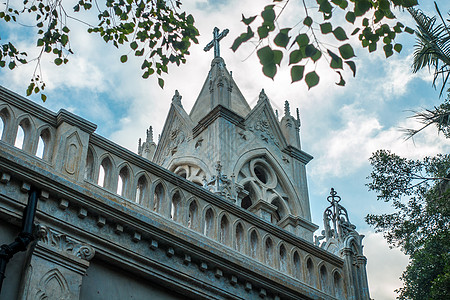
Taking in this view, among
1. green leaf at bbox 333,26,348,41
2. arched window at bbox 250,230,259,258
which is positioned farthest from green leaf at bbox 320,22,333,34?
arched window at bbox 250,230,259,258

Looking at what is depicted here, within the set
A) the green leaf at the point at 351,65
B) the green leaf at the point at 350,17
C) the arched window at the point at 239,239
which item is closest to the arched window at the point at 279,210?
the arched window at the point at 239,239

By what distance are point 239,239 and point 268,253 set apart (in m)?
0.59

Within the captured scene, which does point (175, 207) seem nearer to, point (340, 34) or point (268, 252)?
point (268, 252)

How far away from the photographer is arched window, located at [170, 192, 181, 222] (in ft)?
33.9

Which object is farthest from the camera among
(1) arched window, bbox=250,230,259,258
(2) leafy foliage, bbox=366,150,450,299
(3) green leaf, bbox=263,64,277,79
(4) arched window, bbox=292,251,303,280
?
(2) leafy foliage, bbox=366,150,450,299

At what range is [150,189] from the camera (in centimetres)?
1024

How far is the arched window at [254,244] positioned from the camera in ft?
36.2

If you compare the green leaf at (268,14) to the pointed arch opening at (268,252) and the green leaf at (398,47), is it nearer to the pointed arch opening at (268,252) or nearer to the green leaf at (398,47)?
the green leaf at (398,47)

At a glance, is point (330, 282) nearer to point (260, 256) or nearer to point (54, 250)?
point (260, 256)

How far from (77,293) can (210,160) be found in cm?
1829

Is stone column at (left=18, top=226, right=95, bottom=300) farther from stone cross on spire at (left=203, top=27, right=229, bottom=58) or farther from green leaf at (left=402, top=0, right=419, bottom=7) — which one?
stone cross on spire at (left=203, top=27, right=229, bottom=58)

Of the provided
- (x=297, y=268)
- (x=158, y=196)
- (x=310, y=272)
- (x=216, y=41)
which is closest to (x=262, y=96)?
(x=216, y=41)

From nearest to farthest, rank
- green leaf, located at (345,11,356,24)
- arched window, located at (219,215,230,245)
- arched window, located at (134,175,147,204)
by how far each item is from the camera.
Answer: green leaf, located at (345,11,356,24), arched window, located at (134,175,147,204), arched window, located at (219,215,230,245)

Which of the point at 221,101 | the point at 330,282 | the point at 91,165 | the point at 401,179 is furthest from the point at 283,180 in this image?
the point at 91,165
